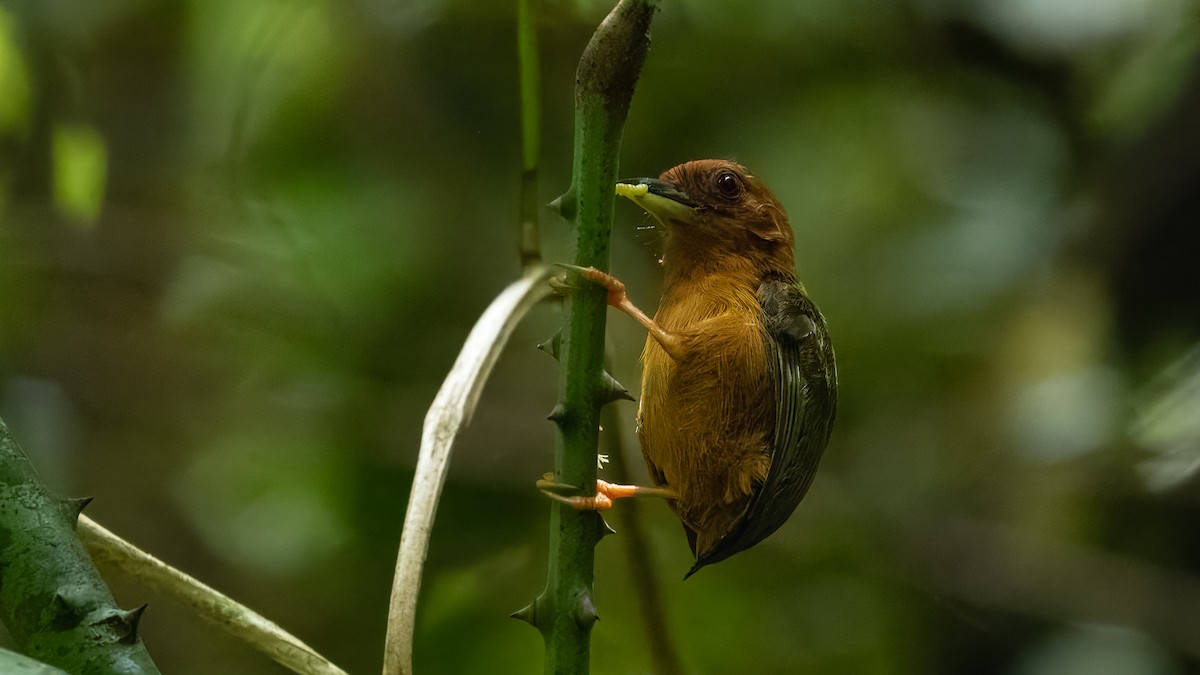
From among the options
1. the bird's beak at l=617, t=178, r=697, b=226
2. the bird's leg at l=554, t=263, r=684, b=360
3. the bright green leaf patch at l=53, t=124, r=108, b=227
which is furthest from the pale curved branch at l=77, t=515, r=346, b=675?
the bright green leaf patch at l=53, t=124, r=108, b=227

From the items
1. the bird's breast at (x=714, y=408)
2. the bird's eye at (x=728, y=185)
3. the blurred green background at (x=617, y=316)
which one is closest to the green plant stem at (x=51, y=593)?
the bird's breast at (x=714, y=408)

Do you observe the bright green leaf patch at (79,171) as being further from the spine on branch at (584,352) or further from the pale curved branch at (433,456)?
the spine on branch at (584,352)

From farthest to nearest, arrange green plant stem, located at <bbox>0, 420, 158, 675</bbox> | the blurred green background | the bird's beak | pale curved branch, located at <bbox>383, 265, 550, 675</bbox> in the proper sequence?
the blurred green background
the bird's beak
pale curved branch, located at <bbox>383, 265, 550, 675</bbox>
green plant stem, located at <bbox>0, 420, 158, 675</bbox>

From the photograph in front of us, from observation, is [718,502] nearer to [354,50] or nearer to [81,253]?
[354,50]

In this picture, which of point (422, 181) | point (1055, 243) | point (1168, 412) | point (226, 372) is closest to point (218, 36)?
point (422, 181)

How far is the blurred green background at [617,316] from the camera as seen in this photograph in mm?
2467

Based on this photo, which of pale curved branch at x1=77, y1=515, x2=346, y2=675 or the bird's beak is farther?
the bird's beak

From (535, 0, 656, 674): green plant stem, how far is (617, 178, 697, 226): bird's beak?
52 cm

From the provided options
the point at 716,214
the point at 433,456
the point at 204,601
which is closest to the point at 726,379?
the point at 716,214

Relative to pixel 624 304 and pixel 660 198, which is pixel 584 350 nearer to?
pixel 624 304

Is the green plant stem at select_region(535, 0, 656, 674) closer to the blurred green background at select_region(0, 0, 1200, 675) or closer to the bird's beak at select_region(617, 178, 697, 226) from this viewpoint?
the bird's beak at select_region(617, 178, 697, 226)

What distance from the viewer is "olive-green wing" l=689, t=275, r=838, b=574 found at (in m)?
1.51

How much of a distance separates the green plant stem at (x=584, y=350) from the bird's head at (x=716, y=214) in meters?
0.58

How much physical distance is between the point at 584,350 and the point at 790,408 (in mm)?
728
